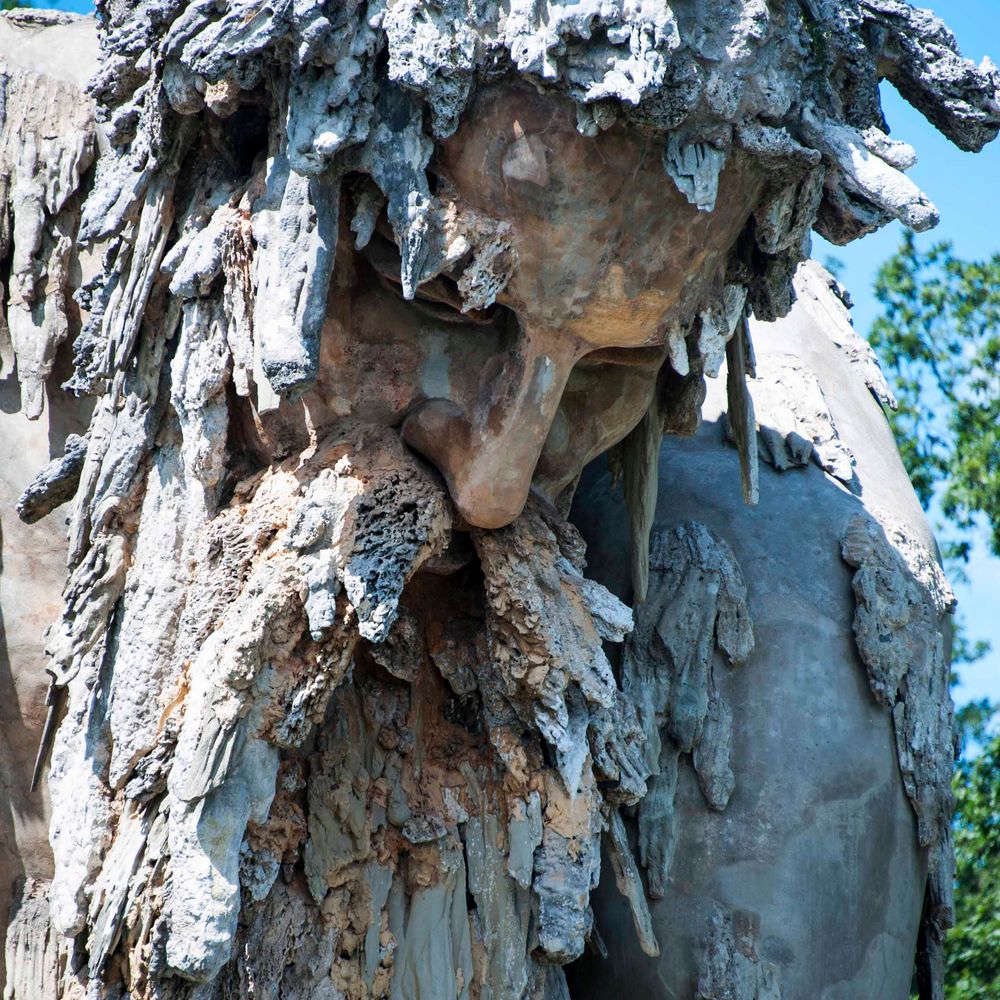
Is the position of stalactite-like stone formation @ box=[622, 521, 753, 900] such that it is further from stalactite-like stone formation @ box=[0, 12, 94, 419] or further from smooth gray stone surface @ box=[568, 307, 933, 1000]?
stalactite-like stone formation @ box=[0, 12, 94, 419]

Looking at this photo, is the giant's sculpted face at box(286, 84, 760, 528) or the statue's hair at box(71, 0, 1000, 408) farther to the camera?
the giant's sculpted face at box(286, 84, 760, 528)

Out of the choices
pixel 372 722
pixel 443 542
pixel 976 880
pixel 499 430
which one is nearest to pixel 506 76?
pixel 499 430

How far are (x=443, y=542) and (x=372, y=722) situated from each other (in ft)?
1.62

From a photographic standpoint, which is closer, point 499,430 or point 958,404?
point 499,430

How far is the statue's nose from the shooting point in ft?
12.5

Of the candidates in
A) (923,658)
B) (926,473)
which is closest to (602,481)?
(923,658)

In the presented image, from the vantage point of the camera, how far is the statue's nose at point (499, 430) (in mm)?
3809

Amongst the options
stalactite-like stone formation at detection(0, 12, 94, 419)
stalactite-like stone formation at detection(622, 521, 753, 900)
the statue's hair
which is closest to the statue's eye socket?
the statue's hair

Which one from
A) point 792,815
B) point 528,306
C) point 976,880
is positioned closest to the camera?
point 528,306

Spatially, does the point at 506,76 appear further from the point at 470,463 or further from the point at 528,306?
the point at 470,463

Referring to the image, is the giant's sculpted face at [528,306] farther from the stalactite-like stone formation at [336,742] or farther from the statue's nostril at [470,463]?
the stalactite-like stone formation at [336,742]

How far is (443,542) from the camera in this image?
3.92 m

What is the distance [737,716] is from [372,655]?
3.62 ft

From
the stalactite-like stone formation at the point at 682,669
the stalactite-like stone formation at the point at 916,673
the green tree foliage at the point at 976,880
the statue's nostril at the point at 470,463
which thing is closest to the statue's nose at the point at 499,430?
the statue's nostril at the point at 470,463
